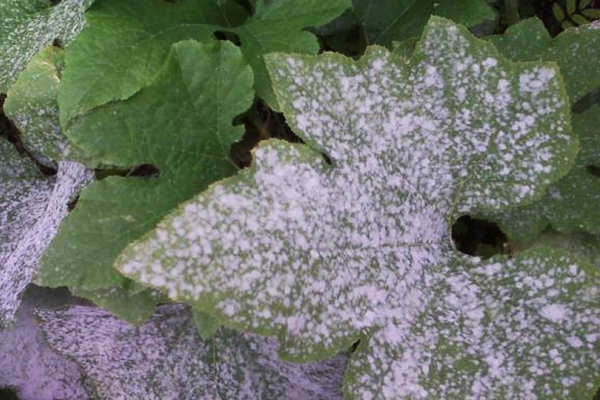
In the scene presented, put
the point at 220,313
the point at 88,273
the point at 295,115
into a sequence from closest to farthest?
the point at 220,313
the point at 295,115
the point at 88,273

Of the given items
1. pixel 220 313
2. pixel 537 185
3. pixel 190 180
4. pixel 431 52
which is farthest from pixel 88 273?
pixel 537 185

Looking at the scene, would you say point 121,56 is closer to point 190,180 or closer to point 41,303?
point 190,180

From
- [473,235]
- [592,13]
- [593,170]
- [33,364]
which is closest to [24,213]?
[33,364]

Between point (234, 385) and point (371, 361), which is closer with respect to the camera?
point (371, 361)

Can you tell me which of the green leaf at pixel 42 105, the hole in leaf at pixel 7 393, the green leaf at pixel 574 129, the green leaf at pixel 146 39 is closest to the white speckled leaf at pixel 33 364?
the hole in leaf at pixel 7 393

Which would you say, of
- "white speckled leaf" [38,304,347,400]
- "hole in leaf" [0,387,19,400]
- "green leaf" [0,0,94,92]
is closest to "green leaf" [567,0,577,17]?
"white speckled leaf" [38,304,347,400]
